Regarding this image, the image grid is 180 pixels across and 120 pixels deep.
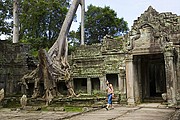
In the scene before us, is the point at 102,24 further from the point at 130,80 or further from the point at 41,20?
the point at 130,80

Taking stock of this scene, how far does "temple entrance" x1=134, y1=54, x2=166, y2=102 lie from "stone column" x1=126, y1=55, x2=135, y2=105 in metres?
0.52

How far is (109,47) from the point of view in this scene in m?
25.7

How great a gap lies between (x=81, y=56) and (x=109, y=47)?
134 inches

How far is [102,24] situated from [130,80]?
34.6 meters

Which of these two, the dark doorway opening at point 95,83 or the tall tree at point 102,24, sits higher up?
the tall tree at point 102,24

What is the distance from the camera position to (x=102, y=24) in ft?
156

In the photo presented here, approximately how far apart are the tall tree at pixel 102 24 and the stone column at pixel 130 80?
3335cm

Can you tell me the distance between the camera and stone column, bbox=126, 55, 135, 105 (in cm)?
1359

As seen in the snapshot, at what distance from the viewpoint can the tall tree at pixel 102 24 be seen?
4691 centimetres

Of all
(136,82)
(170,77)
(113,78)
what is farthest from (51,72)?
(113,78)

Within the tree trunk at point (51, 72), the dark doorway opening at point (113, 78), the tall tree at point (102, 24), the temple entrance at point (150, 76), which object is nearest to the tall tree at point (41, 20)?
the tall tree at point (102, 24)

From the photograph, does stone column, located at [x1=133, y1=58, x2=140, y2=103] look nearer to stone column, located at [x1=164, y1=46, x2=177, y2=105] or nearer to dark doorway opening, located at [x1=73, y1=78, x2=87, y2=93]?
stone column, located at [x1=164, y1=46, x2=177, y2=105]

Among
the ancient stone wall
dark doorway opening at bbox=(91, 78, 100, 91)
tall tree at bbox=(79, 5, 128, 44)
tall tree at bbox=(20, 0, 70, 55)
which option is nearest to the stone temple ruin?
the ancient stone wall

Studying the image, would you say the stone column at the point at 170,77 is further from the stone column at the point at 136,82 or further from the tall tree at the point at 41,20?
the tall tree at the point at 41,20
